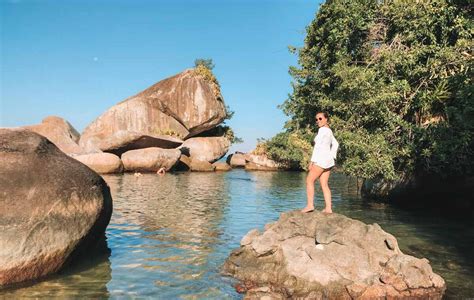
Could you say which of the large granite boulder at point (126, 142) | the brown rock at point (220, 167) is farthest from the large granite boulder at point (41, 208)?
the brown rock at point (220, 167)

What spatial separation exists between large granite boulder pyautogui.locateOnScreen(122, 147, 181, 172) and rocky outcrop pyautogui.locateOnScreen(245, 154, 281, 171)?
13691 mm

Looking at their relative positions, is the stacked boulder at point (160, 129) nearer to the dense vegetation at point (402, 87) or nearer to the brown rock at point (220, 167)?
the brown rock at point (220, 167)

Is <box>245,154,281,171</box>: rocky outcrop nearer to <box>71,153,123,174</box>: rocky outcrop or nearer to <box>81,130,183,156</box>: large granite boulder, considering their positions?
<box>81,130,183,156</box>: large granite boulder

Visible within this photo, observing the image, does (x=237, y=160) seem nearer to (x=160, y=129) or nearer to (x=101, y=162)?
(x=160, y=129)

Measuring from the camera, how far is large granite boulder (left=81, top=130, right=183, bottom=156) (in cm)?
3869

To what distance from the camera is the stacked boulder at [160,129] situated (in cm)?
3881

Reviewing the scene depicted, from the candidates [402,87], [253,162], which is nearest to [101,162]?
[253,162]

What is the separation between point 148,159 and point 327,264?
31429 mm

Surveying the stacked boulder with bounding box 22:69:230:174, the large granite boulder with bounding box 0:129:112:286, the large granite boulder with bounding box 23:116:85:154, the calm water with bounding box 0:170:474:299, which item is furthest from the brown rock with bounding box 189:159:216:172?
the large granite boulder with bounding box 0:129:112:286

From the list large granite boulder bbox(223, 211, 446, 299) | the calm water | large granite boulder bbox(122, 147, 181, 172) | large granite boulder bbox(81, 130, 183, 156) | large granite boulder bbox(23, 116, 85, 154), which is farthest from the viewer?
large granite boulder bbox(23, 116, 85, 154)

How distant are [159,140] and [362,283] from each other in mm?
34600

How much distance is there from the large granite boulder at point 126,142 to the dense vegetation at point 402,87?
24.1 meters

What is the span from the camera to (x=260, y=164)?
5081cm

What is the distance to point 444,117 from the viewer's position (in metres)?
15.8
